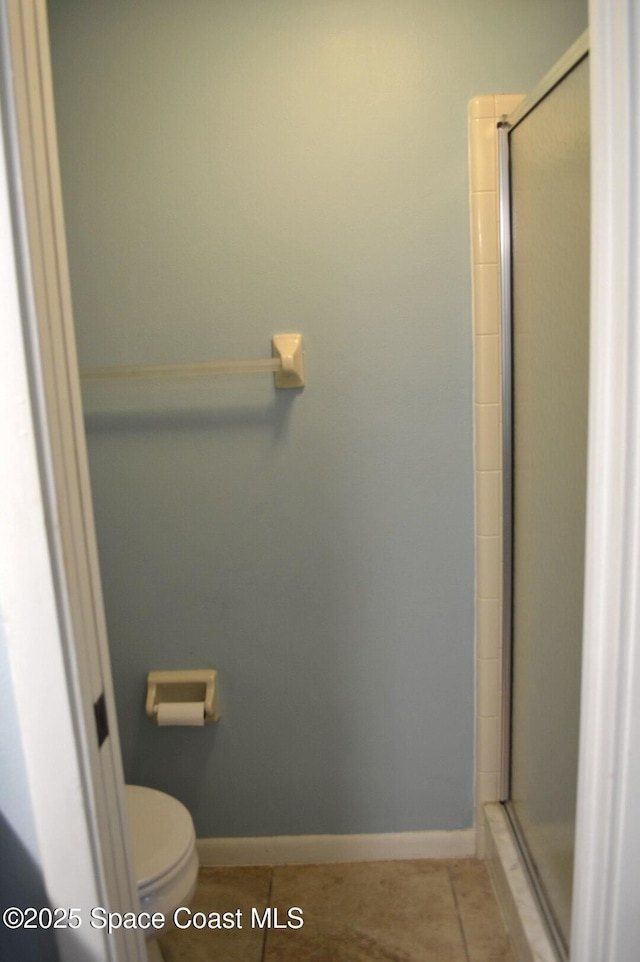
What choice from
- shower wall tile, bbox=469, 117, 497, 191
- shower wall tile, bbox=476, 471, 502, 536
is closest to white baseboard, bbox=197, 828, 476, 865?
shower wall tile, bbox=476, 471, 502, 536

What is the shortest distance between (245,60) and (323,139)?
25 cm

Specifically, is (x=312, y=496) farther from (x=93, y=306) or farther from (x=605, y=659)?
(x=605, y=659)

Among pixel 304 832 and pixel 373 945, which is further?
pixel 304 832

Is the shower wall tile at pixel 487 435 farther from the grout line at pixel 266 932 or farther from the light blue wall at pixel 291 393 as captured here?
the grout line at pixel 266 932

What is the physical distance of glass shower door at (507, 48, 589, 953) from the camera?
3.99 ft

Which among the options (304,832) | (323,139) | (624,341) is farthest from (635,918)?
(323,139)

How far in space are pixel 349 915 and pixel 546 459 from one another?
4.14 ft

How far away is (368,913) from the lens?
1.72m

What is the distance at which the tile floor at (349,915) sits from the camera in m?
1.61

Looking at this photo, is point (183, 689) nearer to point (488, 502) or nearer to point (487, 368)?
point (488, 502)

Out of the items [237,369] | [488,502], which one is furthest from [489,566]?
[237,369]

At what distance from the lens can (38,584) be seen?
28.6 inches

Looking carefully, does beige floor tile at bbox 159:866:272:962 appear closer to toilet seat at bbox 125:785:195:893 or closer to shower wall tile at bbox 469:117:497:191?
toilet seat at bbox 125:785:195:893

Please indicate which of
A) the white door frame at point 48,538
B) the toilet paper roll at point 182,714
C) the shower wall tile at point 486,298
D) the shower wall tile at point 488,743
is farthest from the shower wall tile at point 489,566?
the white door frame at point 48,538
